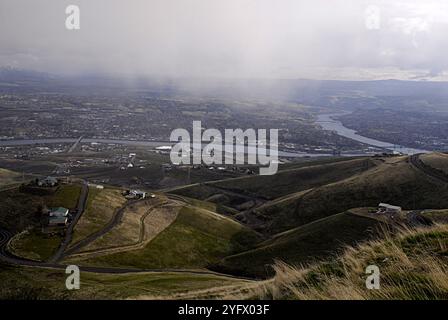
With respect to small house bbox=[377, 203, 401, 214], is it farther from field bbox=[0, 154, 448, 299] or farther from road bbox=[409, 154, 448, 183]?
road bbox=[409, 154, 448, 183]

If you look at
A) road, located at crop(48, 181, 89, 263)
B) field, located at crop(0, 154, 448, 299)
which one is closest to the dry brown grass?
field, located at crop(0, 154, 448, 299)

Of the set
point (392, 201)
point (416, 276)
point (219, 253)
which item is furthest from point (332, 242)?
point (416, 276)

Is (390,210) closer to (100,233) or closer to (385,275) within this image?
(100,233)

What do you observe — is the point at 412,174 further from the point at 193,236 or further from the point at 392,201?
the point at 193,236

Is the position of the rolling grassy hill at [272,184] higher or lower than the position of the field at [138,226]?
lower

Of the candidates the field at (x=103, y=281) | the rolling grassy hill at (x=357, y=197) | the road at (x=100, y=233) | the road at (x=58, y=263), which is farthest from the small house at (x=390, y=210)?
the road at (x=100, y=233)

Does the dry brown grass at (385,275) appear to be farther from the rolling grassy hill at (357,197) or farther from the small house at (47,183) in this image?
the small house at (47,183)
